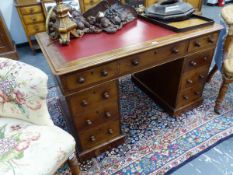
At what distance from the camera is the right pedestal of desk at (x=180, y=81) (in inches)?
55.1

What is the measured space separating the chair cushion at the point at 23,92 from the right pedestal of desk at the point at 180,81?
0.95 meters

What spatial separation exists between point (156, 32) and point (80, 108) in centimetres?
69

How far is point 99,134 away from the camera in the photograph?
50.9 inches

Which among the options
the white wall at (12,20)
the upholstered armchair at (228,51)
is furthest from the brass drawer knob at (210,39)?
the white wall at (12,20)

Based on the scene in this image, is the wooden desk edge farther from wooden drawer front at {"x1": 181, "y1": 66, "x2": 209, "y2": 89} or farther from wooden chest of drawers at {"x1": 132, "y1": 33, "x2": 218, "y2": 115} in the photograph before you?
wooden drawer front at {"x1": 181, "y1": 66, "x2": 209, "y2": 89}

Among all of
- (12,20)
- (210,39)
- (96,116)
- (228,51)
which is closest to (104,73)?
(96,116)

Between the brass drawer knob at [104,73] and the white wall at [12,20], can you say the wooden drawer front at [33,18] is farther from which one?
the brass drawer knob at [104,73]

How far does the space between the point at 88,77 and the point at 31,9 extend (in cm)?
198

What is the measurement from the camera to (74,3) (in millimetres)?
2625

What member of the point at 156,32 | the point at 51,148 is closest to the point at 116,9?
the point at 156,32

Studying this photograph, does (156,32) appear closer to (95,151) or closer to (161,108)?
(161,108)

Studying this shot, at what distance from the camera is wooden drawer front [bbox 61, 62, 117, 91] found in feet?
3.18

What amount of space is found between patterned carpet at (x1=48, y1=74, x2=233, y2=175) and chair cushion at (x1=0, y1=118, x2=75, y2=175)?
486 millimetres

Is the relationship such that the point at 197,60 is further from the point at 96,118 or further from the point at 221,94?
the point at 96,118
